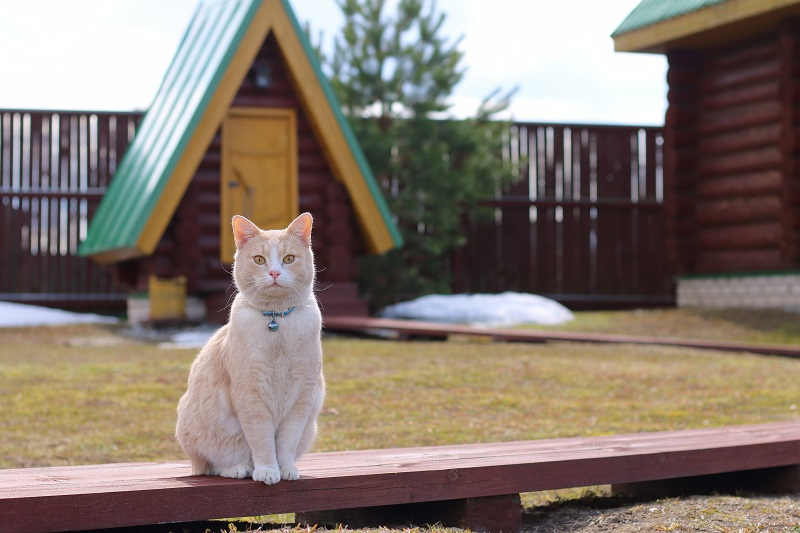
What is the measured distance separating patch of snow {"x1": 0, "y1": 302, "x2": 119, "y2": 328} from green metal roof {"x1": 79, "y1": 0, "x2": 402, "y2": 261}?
0.97m

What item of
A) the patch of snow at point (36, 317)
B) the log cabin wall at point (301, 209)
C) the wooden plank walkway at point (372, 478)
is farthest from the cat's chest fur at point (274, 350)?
the patch of snow at point (36, 317)

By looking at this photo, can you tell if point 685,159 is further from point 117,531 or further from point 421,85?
point 117,531

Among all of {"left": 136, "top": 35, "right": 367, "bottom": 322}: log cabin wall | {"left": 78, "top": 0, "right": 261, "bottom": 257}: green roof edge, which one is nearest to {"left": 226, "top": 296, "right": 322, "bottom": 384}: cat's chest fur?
{"left": 78, "top": 0, "right": 261, "bottom": 257}: green roof edge

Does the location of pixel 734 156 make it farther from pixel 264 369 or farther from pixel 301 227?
pixel 264 369

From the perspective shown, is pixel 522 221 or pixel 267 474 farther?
pixel 522 221

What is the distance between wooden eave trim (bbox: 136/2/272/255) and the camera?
43.5 feet

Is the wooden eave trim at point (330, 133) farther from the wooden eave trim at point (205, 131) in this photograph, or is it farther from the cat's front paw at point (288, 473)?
the cat's front paw at point (288, 473)

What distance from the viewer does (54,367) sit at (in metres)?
9.96

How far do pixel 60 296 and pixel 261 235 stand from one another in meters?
15.1

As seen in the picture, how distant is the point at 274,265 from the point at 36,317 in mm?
13195

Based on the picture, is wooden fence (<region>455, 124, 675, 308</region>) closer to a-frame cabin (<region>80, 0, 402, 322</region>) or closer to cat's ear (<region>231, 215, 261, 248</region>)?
a-frame cabin (<region>80, 0, 402, 322</region>)

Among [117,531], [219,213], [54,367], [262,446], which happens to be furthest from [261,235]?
[219,213]

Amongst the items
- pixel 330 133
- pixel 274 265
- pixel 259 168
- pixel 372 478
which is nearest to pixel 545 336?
pixel 330 133

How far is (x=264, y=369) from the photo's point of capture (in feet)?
13.1
